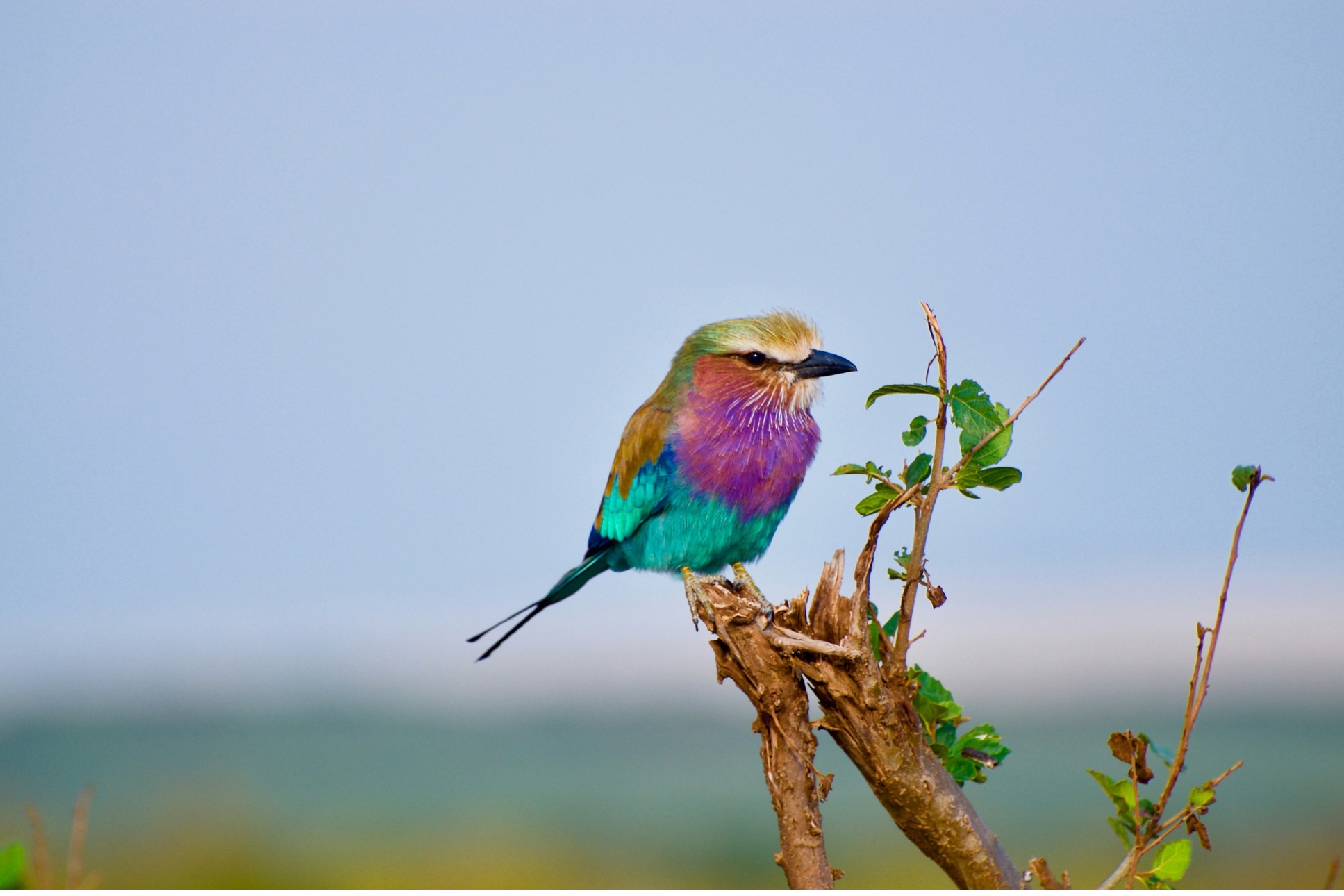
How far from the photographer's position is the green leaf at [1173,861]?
215 centimetres

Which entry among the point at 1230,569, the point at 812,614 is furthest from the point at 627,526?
the point at 1230,569

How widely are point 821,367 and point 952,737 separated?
4.63 ft

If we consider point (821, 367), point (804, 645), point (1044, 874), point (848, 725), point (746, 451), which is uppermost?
point (821, 367)

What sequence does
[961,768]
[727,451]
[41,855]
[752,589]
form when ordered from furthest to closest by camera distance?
[727,451], [752,589], [961,768], [41,855]

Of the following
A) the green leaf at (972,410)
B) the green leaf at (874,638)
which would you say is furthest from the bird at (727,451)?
the green leaf at (972,410)

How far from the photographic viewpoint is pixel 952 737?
8.04 ft

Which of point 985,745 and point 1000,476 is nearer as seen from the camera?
point 1000,476

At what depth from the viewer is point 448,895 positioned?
7.47 feet

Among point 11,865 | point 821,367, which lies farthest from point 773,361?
point 11,865

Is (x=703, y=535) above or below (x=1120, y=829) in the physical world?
above

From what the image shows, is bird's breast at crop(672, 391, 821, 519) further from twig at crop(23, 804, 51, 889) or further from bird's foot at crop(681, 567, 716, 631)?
twig at crop(23, 804, 51, 889)

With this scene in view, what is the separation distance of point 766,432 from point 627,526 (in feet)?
1.91

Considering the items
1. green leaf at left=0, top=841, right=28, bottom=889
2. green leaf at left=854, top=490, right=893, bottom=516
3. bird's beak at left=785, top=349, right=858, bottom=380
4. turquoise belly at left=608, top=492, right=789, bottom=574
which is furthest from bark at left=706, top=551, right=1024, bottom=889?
green leaf at left=0, top=841, right=28, bottom=889

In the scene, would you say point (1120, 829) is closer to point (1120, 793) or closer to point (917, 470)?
point (1120, 793)
